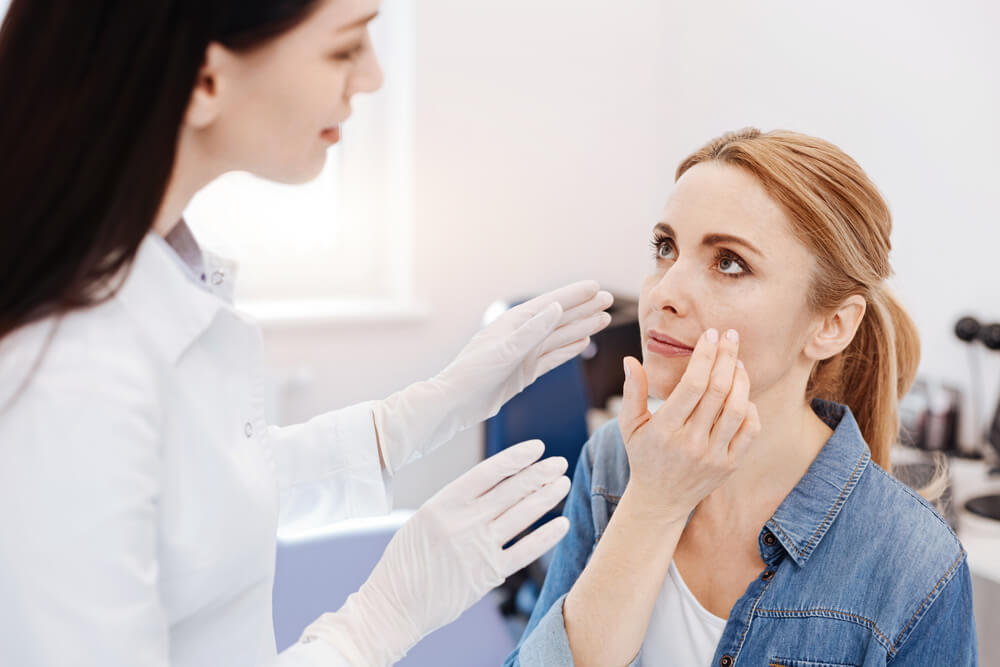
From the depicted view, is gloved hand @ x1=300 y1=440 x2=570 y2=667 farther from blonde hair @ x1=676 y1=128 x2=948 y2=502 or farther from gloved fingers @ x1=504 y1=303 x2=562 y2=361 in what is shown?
blonde hair @ x1=676 y1=128 x2=948 y2=502

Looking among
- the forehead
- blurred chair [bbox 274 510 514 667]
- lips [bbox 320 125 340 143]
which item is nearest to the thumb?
the forehead

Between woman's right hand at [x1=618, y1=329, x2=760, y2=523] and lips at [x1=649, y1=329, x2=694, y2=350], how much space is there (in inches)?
4.9

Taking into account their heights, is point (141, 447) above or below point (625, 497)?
above

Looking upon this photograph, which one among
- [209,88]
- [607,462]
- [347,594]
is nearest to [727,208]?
[607,462]

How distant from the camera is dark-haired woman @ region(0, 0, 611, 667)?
0.60 metres

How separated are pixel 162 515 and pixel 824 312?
0.84 metres

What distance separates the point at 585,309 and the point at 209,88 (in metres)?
0.66

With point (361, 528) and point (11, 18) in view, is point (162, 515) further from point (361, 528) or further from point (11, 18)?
point (361, 528)

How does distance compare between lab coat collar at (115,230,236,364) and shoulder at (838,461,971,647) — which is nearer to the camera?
lab coat collar at (115,230,236,364)

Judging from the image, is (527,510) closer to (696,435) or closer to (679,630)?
(696,435)

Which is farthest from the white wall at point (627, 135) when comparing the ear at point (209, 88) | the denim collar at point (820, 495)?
the ear at point (209, 88)

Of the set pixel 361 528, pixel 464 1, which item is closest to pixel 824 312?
pixel 361 528

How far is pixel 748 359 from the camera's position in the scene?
3.54 feet

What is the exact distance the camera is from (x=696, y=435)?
0.92 m
